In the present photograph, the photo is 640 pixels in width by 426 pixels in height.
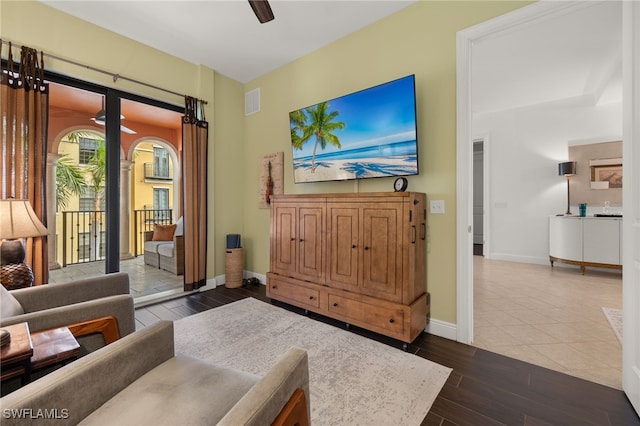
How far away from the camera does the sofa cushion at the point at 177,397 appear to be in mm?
880

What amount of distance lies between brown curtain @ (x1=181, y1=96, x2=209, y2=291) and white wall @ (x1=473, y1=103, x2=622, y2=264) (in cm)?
547

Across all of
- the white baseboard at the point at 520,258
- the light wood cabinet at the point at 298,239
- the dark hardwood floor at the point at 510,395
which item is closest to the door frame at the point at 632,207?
the dark hardwood floor at the point at 510,395

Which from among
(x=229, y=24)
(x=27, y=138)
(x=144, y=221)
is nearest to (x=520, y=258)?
(x=229, y=24)

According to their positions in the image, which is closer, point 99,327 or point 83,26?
point 99,327

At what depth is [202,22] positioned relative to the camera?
9.37 ft

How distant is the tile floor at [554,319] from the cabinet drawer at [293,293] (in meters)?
1.49

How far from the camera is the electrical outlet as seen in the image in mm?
2438

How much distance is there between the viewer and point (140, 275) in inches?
141

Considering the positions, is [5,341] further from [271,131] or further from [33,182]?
[271,131]

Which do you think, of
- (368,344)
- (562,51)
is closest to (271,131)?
(368,344)

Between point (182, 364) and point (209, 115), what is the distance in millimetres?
3481

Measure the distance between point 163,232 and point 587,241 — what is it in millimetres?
6462

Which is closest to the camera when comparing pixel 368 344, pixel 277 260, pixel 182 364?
pixel 182 364

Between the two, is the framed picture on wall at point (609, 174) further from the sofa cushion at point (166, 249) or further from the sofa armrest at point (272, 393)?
the sofa cushion at point (166, 249)
